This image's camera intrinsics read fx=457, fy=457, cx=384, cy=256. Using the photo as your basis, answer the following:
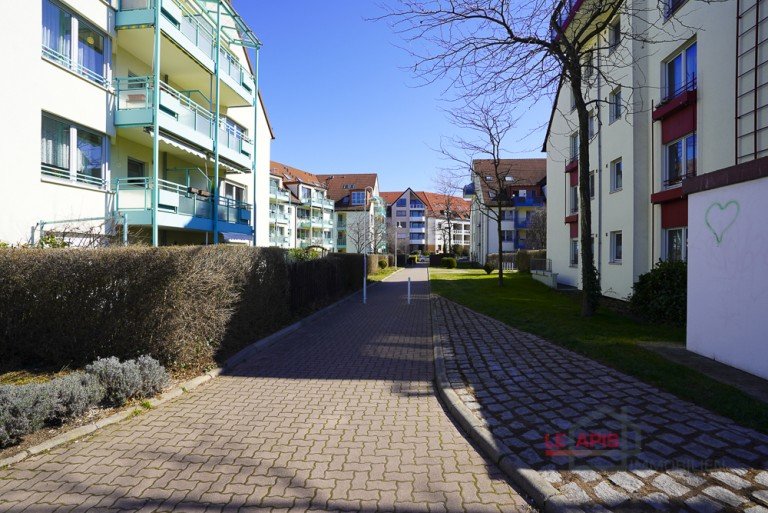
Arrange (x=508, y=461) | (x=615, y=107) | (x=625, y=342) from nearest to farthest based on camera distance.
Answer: (x=508, y=461)
(x=625, y=342)
(x=615, y=107)

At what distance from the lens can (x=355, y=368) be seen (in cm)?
712

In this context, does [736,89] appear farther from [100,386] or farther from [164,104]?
[164,104]

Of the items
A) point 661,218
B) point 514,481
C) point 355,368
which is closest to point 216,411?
point 355,368

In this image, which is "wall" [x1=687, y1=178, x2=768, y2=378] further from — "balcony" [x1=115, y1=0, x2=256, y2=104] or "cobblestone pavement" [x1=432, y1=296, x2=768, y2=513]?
"balcony" [x1=115, y1=0, x2=256, y2=104]

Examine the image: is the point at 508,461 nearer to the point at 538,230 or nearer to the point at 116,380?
the point at 116,380

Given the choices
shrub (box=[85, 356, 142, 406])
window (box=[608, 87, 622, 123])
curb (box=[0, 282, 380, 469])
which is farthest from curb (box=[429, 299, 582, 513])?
window (box=[608, 87, 622, 123])

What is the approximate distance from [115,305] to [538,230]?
44.4m

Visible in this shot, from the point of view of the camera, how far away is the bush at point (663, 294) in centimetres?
995

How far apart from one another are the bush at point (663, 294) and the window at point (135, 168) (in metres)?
15.3

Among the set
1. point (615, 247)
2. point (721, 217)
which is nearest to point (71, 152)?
point (721, 217)

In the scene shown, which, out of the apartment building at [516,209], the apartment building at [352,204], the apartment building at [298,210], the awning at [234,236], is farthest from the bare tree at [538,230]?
Result: the awning at [234,236]

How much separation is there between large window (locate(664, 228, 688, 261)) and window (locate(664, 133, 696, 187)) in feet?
4.73

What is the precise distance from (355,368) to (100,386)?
341 cm

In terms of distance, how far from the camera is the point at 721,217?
6.32m
